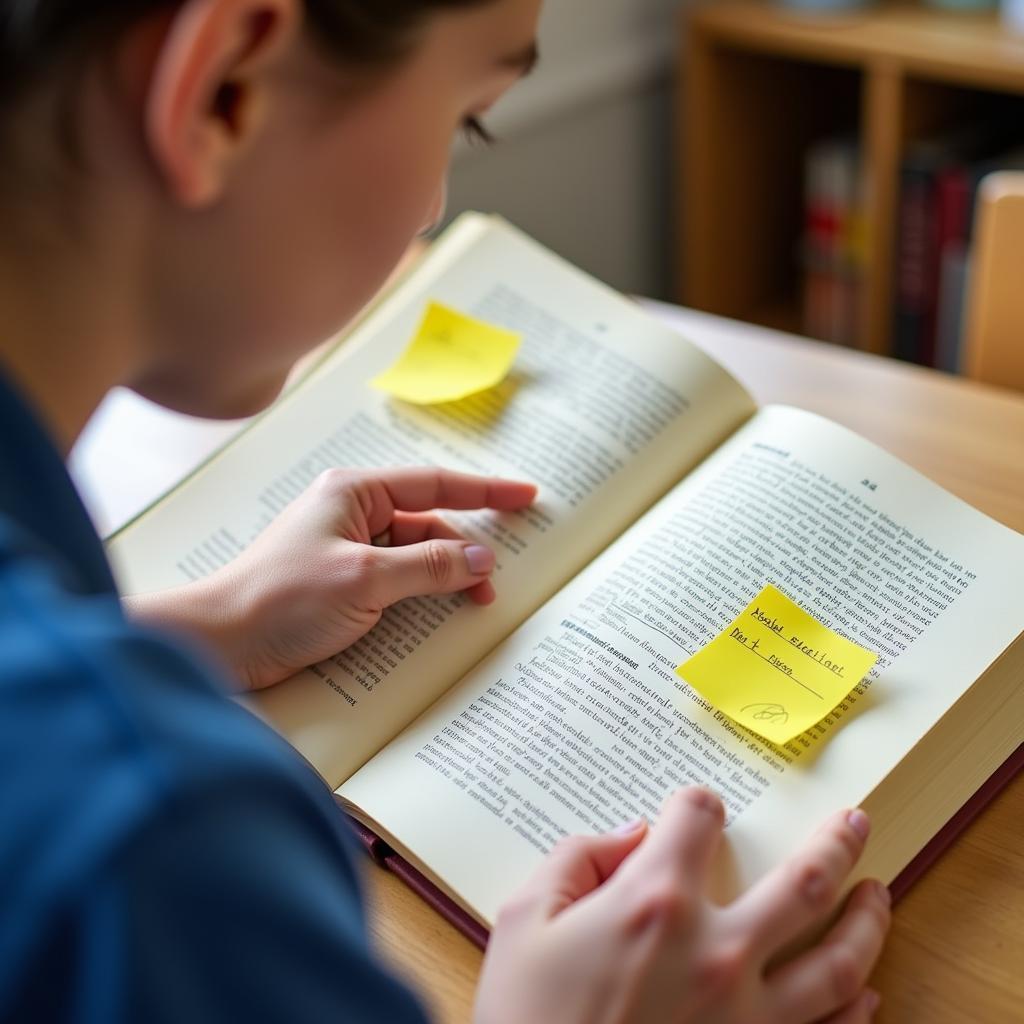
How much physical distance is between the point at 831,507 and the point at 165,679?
1.61 feet

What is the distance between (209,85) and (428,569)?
376 mm

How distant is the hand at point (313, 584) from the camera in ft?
2.49

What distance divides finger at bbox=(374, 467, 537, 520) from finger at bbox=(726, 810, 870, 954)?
321mm

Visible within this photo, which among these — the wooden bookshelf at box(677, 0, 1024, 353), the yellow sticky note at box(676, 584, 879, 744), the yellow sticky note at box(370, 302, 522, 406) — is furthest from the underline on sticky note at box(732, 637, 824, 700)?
the wooden bookshelf at box(677, 0, 1024, 353)

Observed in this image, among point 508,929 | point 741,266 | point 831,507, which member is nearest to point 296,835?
point 508,929

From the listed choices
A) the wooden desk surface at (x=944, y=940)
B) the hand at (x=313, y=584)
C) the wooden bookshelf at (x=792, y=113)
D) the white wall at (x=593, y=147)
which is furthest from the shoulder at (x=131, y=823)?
the white wall at (x=593, y=147)

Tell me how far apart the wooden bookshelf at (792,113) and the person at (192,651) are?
1283 mm

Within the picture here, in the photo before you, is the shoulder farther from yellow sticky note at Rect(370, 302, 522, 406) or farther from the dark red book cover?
yellow sticky note at Rect(370, 302, 522, 406)

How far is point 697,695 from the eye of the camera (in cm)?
70

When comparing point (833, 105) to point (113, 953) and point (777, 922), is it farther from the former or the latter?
point (113, 953)

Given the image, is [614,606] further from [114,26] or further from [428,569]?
[114,26]

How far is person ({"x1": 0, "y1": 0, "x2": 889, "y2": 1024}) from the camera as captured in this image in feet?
1.16

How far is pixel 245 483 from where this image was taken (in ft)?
3.04

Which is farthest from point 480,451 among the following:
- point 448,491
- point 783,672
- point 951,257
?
point 951,257
